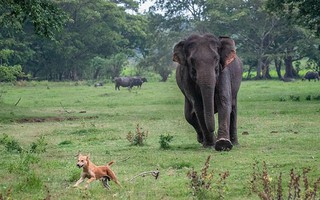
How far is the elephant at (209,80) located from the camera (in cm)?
1366

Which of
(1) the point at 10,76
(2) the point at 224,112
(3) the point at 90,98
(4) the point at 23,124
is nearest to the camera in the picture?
(2) the point at 224,112

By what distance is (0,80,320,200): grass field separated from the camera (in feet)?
31.4

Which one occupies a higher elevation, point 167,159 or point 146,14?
point 146,14

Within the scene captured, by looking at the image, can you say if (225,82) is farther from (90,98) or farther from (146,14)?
(146,14)

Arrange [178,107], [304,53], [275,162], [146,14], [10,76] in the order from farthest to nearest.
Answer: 1. [146,14]
2. [304,53]
3. [178,107]
4. [10,76]
5. [275,162]

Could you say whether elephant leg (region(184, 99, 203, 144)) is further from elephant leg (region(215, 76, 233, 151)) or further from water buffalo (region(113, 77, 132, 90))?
water buffalo (region(113, 77, 132, 90))

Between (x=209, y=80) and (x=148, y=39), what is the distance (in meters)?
64.5

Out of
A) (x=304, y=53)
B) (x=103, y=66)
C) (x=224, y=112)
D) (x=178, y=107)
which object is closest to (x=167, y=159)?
(x=224, y=112)

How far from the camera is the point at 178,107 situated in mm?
30094

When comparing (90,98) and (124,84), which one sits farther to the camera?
(124,84)

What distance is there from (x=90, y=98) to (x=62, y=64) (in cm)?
3247

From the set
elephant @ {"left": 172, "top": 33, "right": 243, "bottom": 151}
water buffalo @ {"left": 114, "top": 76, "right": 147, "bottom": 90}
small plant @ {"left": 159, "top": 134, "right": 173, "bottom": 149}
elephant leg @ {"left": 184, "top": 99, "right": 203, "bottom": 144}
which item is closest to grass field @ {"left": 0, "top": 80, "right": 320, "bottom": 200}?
small plant @ {"left": 159, "top": 134, "right": 173, "bottom": 149}

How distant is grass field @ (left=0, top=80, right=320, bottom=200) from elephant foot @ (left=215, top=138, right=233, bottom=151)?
0.21 m

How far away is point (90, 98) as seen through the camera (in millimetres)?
37031
